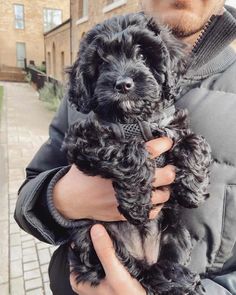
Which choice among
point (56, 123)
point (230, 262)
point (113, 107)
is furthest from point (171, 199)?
point (56, 123)

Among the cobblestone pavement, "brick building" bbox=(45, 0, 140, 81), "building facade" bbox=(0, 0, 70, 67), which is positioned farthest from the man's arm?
"building facade" bbox=(0, 0, 70, 67)

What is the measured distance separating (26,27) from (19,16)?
4.82ft

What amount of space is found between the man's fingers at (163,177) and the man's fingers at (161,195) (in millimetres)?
42

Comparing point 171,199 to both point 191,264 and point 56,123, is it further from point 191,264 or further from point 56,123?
point 56,123

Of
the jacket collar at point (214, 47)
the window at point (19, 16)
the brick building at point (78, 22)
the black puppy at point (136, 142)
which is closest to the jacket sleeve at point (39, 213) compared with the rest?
the black puppy at point (136, 142)

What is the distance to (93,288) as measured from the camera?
174cm

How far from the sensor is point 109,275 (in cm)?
166

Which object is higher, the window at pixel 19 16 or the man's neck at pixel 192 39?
the window at pixel 19 16

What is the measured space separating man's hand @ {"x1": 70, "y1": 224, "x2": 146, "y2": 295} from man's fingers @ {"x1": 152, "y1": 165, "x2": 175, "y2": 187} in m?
0.37

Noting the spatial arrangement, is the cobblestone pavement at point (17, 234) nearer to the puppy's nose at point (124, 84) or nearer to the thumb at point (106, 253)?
the thumb at point (106, 253)

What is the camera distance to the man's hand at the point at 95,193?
1.65 meters

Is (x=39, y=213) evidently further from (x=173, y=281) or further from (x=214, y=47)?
(x=214, y=47)

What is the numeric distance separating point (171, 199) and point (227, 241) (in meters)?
0.33

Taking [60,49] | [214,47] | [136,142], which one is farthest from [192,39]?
[60,49]
